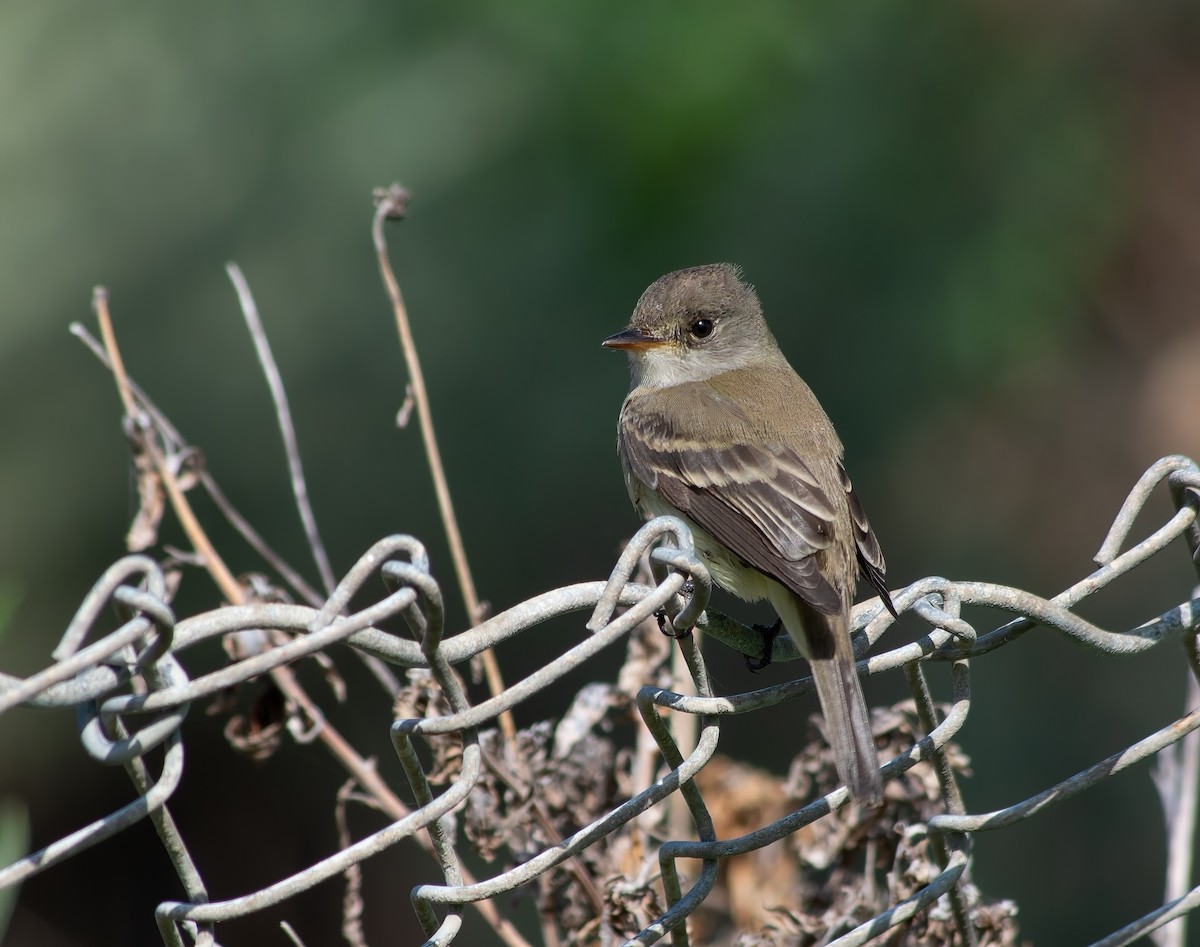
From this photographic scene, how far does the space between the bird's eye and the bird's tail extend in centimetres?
169

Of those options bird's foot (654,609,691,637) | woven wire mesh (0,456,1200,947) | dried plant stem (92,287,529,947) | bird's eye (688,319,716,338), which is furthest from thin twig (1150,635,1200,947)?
bird's eye (688,319,716,338)

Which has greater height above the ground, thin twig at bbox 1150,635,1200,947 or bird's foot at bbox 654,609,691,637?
bird's foot at bbox 654,609,691,637

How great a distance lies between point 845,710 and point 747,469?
42.5 inches

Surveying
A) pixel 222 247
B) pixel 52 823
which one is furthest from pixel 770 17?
pixel 52 823

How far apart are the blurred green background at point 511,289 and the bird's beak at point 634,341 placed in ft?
2.51

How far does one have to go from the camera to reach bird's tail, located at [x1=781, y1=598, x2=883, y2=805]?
187 centimetres

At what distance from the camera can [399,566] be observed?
1240mm

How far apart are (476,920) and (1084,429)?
3.92 m

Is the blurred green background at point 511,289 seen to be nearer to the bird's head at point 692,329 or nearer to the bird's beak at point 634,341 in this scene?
the bird's head at point 692,329

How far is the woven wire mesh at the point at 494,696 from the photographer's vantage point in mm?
1094

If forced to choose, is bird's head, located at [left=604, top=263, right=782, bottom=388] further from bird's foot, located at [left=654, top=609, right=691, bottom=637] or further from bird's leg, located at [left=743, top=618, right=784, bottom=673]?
bird's foot, located at [left=654, top=609, right=691, bottom=637]

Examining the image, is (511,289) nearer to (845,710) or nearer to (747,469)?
(747,469)

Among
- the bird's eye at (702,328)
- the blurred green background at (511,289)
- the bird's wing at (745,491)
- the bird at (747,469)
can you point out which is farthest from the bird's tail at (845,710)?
the blurred green background at (511,289)

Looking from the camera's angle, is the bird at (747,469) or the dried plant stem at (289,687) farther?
the bird at (747,469)
